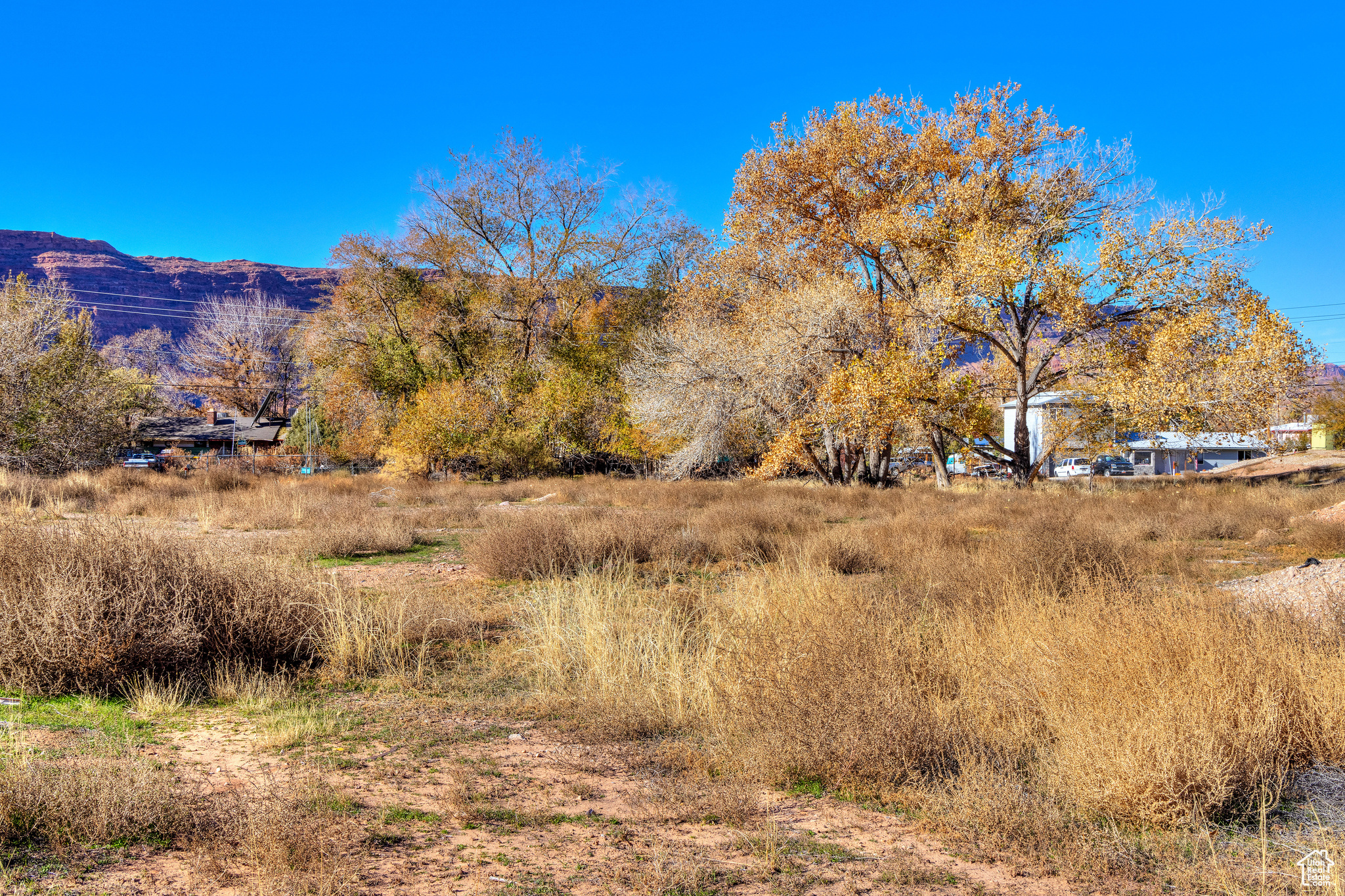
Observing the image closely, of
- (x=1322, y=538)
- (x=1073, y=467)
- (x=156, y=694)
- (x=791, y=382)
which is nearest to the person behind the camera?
(x=156, y=694)

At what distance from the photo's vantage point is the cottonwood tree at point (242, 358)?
6475 centimetres

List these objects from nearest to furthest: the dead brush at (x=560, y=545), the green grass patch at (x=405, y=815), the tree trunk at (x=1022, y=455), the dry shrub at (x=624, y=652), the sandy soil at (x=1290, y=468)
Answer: the green grass patch at (x=405, y=815), the dry shrub at (x=624, y=652), the dead brush at (x=560, y=545), the tree trunk at (x=1022, y=455), the sandy soil at (x=1290, y=468)

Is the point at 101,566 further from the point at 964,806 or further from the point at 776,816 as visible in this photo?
the point at 964,806

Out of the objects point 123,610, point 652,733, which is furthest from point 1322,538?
point 123,610

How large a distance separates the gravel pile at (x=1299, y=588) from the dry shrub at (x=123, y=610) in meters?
7.81

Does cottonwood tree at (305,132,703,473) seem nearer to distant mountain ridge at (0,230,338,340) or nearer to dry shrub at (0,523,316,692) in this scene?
dry shrub at (0,523,316,692)

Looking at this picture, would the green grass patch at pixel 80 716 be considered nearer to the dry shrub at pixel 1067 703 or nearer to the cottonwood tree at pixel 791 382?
the dry shrub at pixel 1067 703

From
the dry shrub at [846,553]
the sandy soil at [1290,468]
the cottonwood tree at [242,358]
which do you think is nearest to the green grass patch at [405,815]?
the dry shrub at [846,553]

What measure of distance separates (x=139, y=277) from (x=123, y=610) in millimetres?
167745

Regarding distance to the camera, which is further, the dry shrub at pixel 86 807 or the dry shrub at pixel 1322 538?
the dry shrub at pixel 1322 538

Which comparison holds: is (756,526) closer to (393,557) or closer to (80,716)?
(393,557)

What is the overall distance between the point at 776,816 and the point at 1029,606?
10.9ft

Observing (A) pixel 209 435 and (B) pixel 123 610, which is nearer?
(B) pixel 123 610

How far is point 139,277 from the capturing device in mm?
141375
